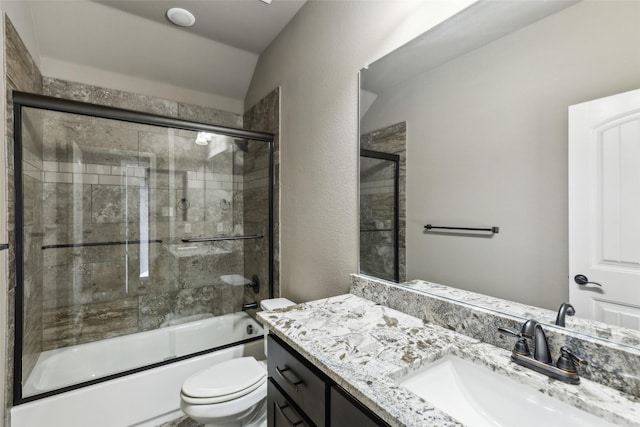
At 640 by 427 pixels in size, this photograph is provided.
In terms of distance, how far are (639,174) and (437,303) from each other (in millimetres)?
664

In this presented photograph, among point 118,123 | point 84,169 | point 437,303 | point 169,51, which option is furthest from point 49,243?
point 437,303

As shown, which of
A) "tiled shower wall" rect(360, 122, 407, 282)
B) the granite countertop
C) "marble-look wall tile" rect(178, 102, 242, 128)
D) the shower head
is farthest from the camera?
"marble-look wall tile" rect(178, 102, 242, 128)

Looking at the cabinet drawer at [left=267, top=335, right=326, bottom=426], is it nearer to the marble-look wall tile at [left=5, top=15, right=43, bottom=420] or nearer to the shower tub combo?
the shower tub combo

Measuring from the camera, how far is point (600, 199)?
713 millimetres

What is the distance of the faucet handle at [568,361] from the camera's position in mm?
690

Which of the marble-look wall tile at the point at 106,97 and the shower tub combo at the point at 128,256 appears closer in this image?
the shower tub combo at the point at 128,256

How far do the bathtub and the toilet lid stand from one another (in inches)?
19.7

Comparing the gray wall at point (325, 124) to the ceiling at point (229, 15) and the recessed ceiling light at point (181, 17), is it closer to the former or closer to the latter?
the ceiling at point (229, 15)

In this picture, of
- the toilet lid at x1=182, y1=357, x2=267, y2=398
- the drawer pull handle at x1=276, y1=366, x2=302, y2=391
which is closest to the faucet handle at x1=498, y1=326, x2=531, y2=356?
the drawer pull handle at x1=276, y1=366, x2=302, y2=391

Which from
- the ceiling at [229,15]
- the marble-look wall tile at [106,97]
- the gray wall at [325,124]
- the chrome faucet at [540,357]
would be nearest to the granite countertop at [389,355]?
the chrome faucet at [540,357]

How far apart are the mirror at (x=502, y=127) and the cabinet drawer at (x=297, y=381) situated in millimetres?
599

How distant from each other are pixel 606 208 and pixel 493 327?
452 mm

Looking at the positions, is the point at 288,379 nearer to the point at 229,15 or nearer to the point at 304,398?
the point at 304,398

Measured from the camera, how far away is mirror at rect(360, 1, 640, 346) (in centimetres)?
75
